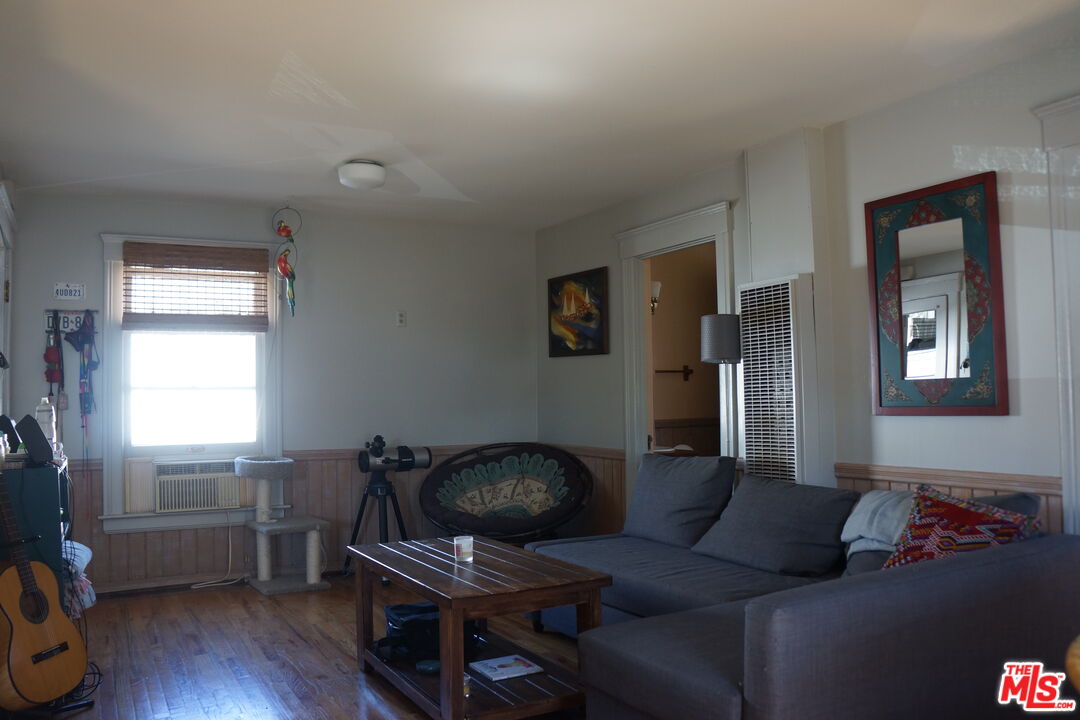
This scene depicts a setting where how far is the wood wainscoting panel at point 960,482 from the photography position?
3.19 m

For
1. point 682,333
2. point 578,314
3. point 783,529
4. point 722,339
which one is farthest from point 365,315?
point 783,529

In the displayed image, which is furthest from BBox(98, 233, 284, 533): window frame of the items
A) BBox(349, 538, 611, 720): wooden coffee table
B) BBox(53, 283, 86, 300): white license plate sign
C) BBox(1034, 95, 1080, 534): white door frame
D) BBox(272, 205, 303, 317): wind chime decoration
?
BBox(1034, 95, 1080, 534): white door frame

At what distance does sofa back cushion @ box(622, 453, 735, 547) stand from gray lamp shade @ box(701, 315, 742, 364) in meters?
0.55

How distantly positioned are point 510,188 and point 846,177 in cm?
208

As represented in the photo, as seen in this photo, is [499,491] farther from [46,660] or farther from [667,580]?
[46,660]

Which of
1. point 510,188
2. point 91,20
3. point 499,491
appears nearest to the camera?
point 91,20

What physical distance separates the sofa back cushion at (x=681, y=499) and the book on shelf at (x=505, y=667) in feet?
3.84

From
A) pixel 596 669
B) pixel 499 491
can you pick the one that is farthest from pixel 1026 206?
pixel 499 491

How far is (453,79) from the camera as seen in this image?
3.49 meters

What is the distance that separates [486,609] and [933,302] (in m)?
2.31

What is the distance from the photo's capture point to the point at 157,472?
537 centimetres

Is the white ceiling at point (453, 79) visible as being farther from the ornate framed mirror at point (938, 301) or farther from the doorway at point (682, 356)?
the doorway at point (682, 356)

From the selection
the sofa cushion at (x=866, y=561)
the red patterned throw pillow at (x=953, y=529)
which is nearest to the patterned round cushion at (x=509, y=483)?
the sofa cushion at (x=866, y=561)

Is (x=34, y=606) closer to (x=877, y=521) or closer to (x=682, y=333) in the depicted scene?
(x=877, y=521)
